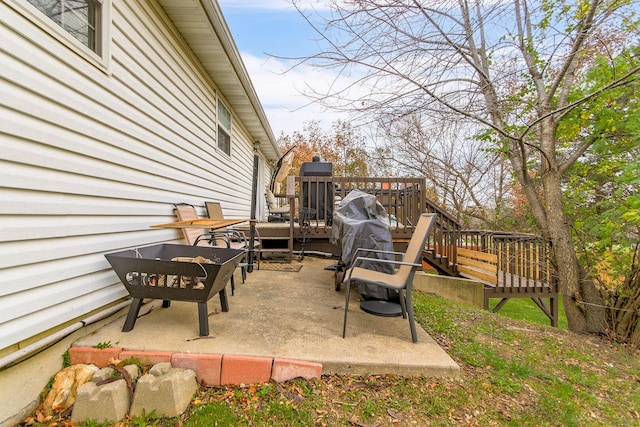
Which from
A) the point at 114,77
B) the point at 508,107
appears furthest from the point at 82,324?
the point at 508,107

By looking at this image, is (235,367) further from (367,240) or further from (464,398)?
(367,240)

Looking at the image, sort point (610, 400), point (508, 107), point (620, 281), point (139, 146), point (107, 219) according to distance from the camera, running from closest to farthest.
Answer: point (610, 400), point (107, 219), point (139, 146), point (620, 281), point (508, 107)

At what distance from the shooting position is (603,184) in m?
4.84

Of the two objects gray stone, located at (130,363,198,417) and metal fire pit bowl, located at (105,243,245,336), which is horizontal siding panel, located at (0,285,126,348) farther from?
gray stone, located at (130,363,198,417)

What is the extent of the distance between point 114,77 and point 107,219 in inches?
49.1

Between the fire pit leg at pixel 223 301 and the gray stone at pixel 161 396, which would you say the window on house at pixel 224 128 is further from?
the gray stone at pixel 161 396

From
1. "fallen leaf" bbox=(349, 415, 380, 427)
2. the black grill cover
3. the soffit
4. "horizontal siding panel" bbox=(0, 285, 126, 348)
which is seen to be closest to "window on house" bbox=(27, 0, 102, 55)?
the soffit

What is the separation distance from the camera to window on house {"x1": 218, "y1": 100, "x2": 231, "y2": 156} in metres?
5.39

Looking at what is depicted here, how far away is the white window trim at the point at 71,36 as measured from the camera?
1.62 metres

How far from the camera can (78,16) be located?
81.8 inches

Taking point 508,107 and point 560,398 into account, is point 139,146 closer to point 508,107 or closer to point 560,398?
point 560,398

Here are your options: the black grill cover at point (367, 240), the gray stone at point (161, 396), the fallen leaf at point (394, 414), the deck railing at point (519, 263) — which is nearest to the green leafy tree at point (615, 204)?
the deck railing at point (519, 263)

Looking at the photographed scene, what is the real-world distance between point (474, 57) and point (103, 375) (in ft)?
18.0

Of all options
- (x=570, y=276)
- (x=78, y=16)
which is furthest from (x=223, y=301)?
(x=570, y=276)
